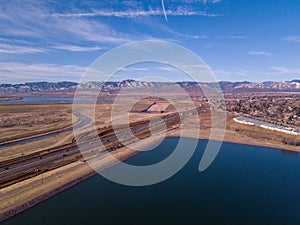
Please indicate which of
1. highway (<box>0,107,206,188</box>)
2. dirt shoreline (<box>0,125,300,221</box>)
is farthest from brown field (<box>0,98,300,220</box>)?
highway (<box>0,107,206,188</box>)

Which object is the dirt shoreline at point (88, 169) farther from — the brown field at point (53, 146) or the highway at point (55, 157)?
the highway at point (55, 157)

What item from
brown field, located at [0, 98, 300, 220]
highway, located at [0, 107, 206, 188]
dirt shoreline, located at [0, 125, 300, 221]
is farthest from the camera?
highway, located at [0, 107, 206, 188]

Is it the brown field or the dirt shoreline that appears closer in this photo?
the dirt shoreline

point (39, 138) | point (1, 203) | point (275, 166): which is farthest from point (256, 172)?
point (39, 138)

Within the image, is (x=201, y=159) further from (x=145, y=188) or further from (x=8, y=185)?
(x=8, y=185)

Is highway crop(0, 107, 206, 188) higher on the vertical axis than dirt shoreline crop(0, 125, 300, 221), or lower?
higher

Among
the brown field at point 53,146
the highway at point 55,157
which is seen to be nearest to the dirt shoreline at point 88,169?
the brown field at point 53,146

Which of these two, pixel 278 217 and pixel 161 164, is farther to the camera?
pixel 161 164

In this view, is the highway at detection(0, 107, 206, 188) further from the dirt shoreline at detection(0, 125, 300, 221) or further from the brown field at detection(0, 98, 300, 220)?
the dirt shoreline at detection(0, 125, 300, 221)

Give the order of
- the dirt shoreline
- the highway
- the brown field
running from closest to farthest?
the dirt shoreline
the brown field
the highway

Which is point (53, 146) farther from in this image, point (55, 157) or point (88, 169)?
point (88, 169)

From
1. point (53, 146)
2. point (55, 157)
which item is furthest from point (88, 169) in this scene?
point (53, 146)
